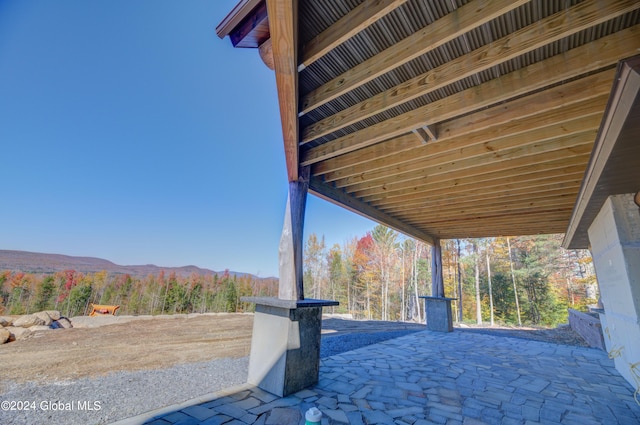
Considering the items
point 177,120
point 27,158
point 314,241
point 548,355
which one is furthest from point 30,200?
point 548,355

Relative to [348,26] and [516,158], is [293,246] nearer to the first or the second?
[348,26]

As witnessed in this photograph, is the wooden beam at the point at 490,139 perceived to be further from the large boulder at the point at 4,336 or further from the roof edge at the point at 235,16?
the large boulder at the point at 4,336

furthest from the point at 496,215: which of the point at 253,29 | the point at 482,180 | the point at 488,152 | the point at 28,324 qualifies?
the point at 28,324

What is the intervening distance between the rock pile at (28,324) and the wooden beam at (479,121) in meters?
8.00

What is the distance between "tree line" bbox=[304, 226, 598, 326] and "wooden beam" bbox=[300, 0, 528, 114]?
15782mm

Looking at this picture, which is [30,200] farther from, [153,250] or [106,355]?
[106,355]

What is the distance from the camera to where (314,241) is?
22.3 metres

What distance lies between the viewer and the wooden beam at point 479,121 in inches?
71.1

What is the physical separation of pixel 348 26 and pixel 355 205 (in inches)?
120

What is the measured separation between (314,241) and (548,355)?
61.0 ft

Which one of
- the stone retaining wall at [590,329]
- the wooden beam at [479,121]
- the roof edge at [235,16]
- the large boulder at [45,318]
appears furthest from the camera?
the large boulder at [45,318]

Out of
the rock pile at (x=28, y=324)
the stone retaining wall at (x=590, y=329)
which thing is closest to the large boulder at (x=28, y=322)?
the rock pile at (x=28, y=324)

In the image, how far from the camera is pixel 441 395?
8.04 feet

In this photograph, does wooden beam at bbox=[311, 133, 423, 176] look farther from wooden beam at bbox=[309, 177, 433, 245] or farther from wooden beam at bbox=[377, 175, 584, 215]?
wooden beam at bbox=[377, 175, 584, 215]
